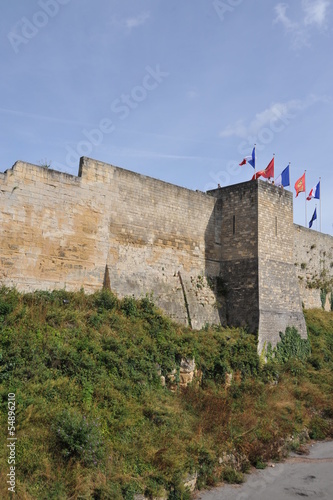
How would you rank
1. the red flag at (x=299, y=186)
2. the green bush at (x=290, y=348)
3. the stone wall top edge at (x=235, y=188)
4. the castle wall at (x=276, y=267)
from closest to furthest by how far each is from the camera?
1. the green bush at (x=290, y=348)
2. the castle wall at (x=276, y=267)
3. the stone wall top edge at (x=235, y=188)
4. the red flag at (x=299, y=186)

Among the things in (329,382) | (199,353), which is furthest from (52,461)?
(329,382)

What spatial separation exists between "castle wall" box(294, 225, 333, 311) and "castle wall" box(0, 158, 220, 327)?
6.12 meters

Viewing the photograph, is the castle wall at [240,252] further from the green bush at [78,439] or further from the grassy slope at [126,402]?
the green bush at [78,439]

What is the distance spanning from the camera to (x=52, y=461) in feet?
22.7

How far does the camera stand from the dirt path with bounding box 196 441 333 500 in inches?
333

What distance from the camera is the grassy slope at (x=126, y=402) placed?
7.13 m

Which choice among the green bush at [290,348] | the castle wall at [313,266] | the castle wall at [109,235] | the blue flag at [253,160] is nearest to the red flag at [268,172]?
the blue flag at [253,160]

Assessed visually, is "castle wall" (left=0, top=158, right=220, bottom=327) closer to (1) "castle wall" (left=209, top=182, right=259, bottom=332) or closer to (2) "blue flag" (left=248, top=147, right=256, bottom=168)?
(1) "castle wall" (left=209, top=182, right=259, bottom=332)

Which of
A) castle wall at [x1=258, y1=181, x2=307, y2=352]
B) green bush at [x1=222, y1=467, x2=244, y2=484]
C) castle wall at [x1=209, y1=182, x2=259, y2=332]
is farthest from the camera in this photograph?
castle wall at [x1=209, y1=182, x2=259, y2=332]

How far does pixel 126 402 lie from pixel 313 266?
14785 mm

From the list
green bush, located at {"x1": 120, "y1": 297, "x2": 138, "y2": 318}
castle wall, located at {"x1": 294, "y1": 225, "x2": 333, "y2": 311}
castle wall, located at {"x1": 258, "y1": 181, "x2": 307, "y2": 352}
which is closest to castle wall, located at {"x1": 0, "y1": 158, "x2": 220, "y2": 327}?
green bush, located at {"x1": 120, "y1": 297, "x2": 138, "y2": 318}

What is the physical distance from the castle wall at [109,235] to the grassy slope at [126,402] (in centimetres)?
96

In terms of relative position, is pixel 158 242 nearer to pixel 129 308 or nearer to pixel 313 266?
pixel 129 308

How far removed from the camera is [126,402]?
888 cm
